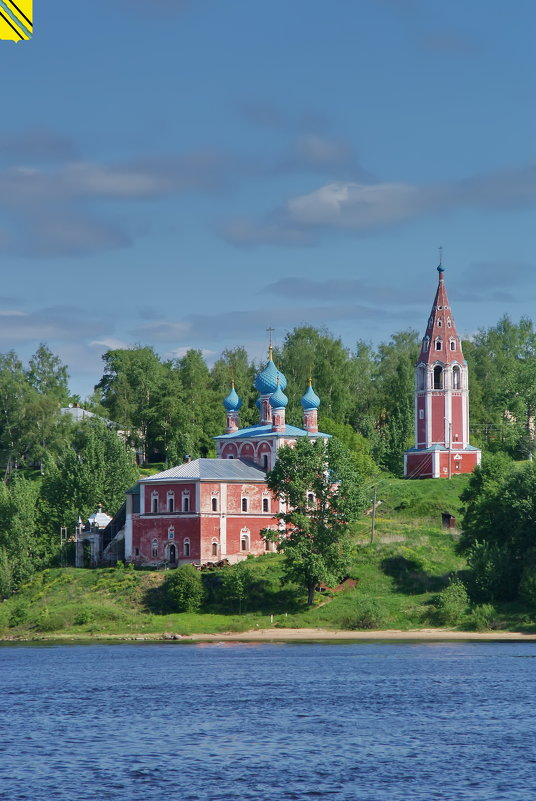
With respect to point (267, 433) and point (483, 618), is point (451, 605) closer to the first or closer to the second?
point (483, 618)

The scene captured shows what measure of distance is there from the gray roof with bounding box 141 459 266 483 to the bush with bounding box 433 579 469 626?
17.9m

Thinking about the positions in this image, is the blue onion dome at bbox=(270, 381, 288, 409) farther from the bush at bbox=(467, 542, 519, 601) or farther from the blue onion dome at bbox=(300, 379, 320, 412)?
the bush at bbox=(467, 542, 519, 601)

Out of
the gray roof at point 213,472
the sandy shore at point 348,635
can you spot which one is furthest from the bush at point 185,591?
the gray roof at point 213,472

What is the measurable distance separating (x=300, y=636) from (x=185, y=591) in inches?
294

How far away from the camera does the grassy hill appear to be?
221 feet

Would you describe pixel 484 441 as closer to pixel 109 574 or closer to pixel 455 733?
pixel 109 574

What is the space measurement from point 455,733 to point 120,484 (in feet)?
175

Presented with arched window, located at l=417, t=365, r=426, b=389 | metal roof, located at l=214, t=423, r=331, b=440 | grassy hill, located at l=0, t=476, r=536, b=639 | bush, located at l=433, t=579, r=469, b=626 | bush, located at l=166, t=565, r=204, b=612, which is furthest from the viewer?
arched window, located at l=417, t=365, r=426, b=389

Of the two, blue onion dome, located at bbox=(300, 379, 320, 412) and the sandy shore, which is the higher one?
blue onion dome, located at bbox=(300, 379, 320, 412)

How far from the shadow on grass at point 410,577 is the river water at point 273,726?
33.3 ft

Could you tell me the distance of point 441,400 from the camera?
100062mm

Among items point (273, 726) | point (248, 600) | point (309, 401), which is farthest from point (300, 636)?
point (273, 726)

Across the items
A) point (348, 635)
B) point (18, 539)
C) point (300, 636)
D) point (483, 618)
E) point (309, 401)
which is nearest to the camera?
point (483, 618)

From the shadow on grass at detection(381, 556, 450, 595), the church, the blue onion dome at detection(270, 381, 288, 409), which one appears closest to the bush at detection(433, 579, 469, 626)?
the shadow on grass at detection(381, 556, 450, 595)
